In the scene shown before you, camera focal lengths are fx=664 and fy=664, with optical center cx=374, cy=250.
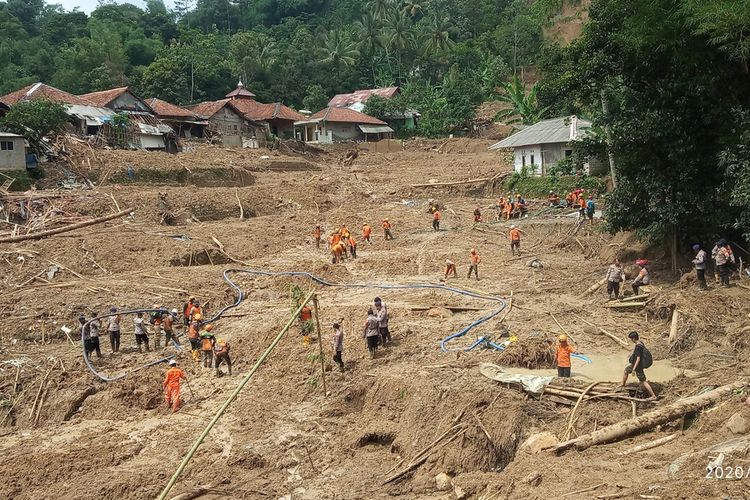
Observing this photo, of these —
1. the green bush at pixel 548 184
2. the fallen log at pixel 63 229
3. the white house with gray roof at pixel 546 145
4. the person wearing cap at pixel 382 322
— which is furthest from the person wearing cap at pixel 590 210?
the fallen log at pixel 63 229

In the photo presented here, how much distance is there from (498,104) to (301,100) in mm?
21446

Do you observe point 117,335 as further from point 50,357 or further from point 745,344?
point 745,344

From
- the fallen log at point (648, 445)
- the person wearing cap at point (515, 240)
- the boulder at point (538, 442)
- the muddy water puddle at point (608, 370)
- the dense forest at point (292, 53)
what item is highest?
the dense forest at point (292, 53)

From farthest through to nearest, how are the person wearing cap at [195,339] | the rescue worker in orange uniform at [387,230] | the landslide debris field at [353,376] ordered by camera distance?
the rescue worker in orange uniform at [387,230], the person wearing cap at [195,339], the landslide debris field at [353,376]

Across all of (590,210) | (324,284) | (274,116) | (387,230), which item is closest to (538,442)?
(324,284)

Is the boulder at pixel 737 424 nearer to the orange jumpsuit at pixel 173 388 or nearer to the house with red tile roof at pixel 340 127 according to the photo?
the orange jumpsuit at pixel 173 388

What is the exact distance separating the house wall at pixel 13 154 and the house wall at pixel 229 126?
19.3m

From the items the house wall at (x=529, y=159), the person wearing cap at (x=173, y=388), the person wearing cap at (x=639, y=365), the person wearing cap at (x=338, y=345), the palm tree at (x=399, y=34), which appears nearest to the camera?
the person wearing cap at (x=639, y=365)

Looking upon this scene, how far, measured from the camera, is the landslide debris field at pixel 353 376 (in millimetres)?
10000

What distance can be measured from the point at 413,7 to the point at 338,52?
674 inches

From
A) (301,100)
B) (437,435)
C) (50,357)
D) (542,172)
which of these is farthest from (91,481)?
(301,100)

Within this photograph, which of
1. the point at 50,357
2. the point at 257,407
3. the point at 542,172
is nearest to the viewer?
the point at 257,407

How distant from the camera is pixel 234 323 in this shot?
18688 millimetres

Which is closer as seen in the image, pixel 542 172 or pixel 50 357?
pixel 50 357
